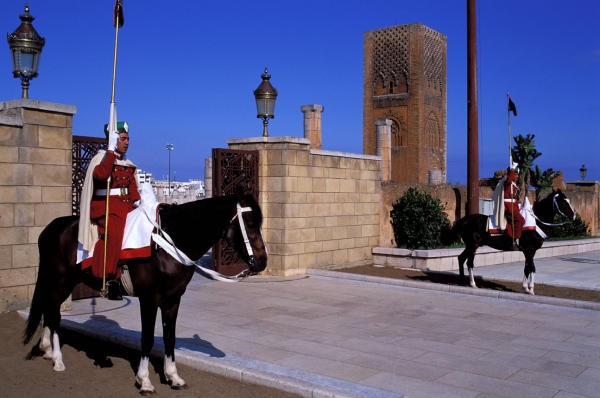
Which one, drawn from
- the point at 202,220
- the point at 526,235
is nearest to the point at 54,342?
the point at 202,220

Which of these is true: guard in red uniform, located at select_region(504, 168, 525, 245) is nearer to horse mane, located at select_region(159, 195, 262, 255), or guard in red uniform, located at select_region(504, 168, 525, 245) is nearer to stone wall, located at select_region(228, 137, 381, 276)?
stone wall, located at select_region(228, 137, 381, 276)

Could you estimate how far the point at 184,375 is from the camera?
549 cm

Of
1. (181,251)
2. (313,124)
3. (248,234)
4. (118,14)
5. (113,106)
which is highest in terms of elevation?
(313,124)

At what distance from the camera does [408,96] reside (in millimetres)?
41656

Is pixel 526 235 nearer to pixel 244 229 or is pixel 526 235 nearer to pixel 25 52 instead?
pixel 244 229

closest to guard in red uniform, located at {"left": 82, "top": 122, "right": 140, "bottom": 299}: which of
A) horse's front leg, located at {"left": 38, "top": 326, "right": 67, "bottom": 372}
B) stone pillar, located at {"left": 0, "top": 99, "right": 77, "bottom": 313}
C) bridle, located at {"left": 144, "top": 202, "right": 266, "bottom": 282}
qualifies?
bridle, located at {"left": 144, "top": 202, "right": 266, "bottom": 282}

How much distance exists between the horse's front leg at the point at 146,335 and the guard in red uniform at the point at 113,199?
43 centimetres

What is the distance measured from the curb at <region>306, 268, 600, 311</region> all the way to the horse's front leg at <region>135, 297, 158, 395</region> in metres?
6.71

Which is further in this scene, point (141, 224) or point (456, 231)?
point (456, 231)

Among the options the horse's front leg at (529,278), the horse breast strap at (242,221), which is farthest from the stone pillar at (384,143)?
the horse breast strap at (242,221)

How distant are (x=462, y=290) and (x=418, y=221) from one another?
4.44 meters

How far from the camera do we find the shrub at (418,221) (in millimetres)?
14602

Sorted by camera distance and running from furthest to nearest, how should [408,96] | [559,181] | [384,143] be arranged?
[408,96]
[559,181]
[384,143]

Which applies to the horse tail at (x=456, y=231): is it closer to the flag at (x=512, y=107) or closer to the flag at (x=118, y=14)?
the flag at (x=512, y=107)
